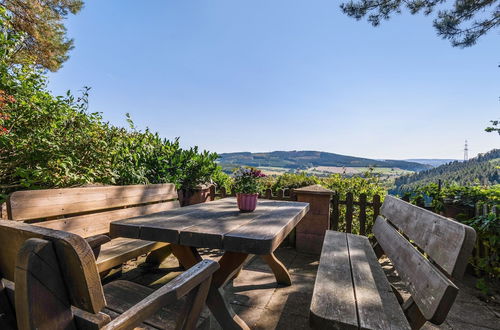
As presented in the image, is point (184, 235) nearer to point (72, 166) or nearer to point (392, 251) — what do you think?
point (392, 251)

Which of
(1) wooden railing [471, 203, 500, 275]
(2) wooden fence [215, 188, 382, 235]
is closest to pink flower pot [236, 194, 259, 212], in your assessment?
(2) wooden fence [215, 188, 382, 235]

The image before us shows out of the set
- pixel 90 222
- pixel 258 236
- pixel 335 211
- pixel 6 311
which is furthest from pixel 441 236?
pixel 335 211

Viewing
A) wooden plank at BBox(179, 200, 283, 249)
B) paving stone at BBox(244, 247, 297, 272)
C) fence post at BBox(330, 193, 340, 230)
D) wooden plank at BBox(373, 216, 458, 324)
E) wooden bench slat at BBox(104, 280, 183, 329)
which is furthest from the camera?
fence post at BBox(330, 193, 340, 230)

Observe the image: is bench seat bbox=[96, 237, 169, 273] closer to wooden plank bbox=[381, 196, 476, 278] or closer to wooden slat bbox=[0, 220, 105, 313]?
wooden slat bbox=[0, 220, 105, 313]

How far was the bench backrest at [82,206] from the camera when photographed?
189 cm

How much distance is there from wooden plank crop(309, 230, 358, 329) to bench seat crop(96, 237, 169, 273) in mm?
1486

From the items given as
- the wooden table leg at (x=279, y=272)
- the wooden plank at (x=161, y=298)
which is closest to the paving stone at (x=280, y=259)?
the wooden table leg at (x=279, y=272)

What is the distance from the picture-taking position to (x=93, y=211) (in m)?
2.47

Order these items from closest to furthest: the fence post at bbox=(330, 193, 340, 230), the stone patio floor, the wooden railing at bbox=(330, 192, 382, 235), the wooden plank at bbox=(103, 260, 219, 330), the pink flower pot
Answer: the wooden plank at bbox=(103, 260, 219, 330)
the stone patio floor
the pink flower pot
the wooden railing at bbox=(330, 192, 382, 235)
the fence post at bbox=(330, 193, 340, 230)

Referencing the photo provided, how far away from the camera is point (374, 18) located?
5594 mm

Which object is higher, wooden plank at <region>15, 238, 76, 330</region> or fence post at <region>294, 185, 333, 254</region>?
wooden plank at <region>15, 238, 76, 330</region>

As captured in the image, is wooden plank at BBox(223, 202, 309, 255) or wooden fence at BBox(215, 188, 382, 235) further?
wooden fence at BBox(215, 188, 382, 235)

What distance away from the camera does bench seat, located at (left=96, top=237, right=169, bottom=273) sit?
6.32ft

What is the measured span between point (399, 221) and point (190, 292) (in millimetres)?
1896
